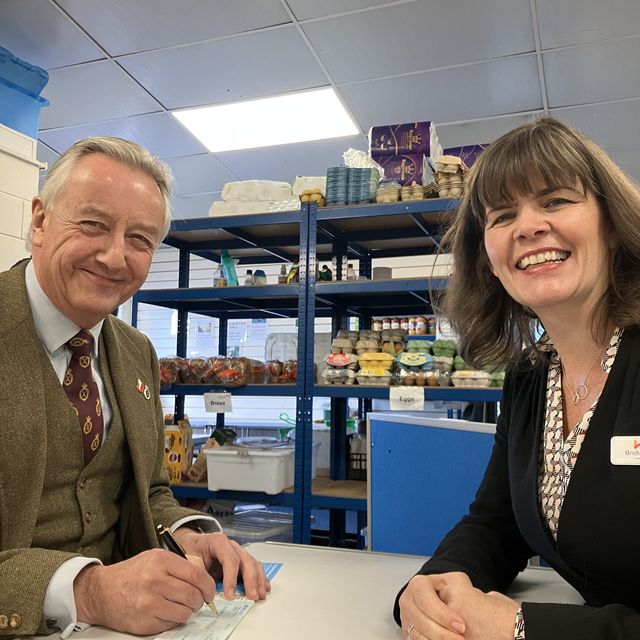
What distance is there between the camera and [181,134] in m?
5.25

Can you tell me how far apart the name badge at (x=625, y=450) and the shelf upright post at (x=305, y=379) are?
7.86 feet

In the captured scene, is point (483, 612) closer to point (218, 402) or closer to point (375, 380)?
point (375, 380)

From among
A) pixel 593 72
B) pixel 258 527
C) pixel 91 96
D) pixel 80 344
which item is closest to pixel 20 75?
pixel 91 96

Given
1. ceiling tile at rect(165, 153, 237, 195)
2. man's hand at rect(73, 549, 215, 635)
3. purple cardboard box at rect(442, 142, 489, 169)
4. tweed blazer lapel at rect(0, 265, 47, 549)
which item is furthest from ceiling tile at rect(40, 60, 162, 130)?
man's hand at rect(73, 549, 215, 635)

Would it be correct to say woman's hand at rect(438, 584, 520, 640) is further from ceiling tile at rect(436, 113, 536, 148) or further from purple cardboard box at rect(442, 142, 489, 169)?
ceiling tile at rect(436, 113, 536, 148)

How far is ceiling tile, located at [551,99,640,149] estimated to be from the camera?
4.56m

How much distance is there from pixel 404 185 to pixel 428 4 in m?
1.08

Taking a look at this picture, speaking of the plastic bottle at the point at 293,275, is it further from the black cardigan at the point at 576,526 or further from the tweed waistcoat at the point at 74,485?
the black cardigan at the point at 576,526

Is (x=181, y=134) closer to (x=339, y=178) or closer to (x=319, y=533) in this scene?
(x=339, y=178)

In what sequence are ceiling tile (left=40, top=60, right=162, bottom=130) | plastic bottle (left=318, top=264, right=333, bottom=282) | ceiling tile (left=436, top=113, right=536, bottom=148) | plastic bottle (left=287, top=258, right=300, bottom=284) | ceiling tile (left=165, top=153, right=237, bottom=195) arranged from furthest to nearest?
ceiling tile (left=165, top=153, right=237, bottom=195)
ceiling tile (left=436, top=113, right=536, bottom=148)
ceiling tile (left=40, top=60, right=162, bottom=130)
plastic bottle (left=287, top=258, right=300, bottom=284)
plastic bottle (left=318, top=264, right=333, bottom=282)

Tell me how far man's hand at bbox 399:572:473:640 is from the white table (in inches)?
1.8

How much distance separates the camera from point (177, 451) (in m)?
3.72

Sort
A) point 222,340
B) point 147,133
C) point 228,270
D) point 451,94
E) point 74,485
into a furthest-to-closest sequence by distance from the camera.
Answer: point 147,133
point 222,340
point 451,94
point 228,270
point 74,485

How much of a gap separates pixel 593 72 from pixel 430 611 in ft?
13.7
